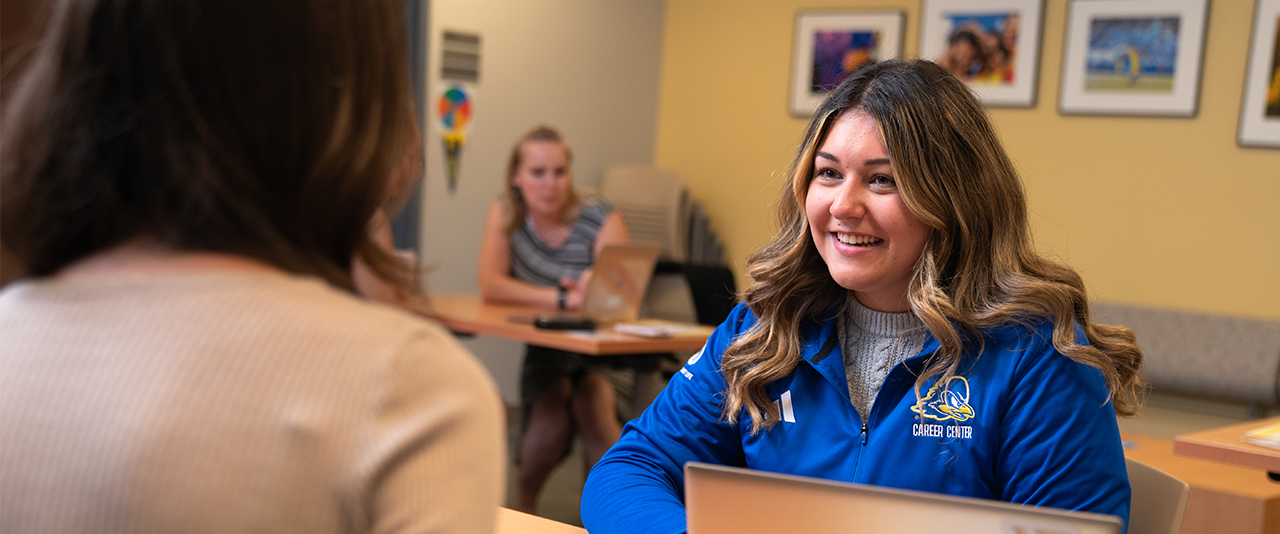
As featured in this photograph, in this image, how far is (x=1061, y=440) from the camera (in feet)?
4.38

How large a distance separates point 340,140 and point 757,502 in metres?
0.56

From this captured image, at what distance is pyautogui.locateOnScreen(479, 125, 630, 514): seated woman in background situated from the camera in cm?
383

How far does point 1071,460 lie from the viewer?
1.32m

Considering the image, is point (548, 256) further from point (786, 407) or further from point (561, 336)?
point (786, 407)

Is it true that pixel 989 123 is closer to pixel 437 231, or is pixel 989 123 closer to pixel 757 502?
pixel 757 502

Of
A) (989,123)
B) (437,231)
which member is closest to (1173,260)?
(437,231)

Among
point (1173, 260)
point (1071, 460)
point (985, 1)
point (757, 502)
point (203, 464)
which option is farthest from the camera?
point (985, 1)

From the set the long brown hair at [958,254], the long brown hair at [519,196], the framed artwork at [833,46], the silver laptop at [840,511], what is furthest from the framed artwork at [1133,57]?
the silver laptop at [840,511]

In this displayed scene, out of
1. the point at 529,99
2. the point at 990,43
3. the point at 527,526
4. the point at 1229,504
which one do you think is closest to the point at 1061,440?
the point at 527,526

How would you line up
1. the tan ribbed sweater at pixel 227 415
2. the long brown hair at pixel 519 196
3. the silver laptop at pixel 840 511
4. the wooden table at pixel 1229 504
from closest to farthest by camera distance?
the tan ribbed sweater at pixel 227 415, the silver laptop at pixel 840 511, the wooden table at pixel 1229 504, the long brown hair at pixel 519 196

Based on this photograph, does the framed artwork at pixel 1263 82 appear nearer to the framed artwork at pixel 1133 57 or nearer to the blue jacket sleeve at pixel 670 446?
the framed artwork at pixel 1133 57

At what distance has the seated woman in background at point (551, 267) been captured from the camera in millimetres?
3828

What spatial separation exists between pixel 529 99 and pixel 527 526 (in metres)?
4.32

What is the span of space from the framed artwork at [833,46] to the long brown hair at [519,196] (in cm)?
169
